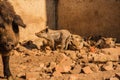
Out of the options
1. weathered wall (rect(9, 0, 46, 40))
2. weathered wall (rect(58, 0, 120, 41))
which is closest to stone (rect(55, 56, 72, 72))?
weathered wall (rect(9, 0, 46, 40))

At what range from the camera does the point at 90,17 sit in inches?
469

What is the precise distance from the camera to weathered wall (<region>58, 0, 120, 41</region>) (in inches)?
454

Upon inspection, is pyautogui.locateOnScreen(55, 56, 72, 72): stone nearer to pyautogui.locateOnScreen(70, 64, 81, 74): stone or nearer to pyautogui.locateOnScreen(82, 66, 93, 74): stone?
pyautogui.locateOnScreen(70, 64, 81, 74): stone

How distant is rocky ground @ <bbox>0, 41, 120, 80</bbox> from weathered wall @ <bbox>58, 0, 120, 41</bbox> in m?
2.21

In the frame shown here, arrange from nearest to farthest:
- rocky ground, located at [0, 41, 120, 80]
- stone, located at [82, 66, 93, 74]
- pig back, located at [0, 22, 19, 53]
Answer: pig back, located at [0, 22, 19, 53] → rocky ground, located at [0, 41, 120, 80] → stone, located at [82, 66, 93, 74]

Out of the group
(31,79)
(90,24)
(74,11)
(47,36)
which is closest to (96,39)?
(90,24)

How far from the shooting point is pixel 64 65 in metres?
7.39

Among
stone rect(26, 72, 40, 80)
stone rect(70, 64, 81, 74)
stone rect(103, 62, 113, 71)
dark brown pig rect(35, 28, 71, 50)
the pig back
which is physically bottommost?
stone rect(26, 72, 40, 80)

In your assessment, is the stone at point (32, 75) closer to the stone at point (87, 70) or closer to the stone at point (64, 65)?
the stone at point (64, 65)

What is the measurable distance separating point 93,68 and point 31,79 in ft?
5.03

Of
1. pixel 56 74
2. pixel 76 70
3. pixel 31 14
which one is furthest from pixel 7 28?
pixel 31 14

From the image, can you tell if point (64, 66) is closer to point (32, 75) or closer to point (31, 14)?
point (32, 75)

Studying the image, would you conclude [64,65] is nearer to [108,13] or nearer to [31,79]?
[31,79]

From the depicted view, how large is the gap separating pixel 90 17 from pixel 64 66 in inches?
200
